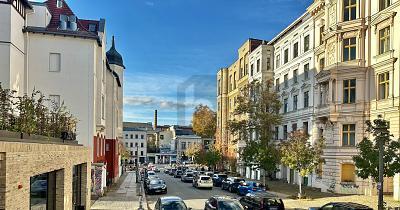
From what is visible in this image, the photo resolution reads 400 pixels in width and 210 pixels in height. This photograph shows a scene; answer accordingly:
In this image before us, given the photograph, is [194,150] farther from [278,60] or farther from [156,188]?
[156,188]

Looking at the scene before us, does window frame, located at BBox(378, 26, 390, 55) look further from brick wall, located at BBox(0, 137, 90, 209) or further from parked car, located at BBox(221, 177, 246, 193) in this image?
brick wall, located at BBox(0, 137, 90, 209)

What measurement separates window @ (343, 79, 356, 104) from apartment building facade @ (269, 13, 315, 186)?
679 centimetres

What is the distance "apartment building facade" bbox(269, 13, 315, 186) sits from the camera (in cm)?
4084

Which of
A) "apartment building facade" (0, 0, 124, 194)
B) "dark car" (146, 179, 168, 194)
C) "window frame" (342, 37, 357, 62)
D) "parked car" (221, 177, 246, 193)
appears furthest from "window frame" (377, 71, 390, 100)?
"apartment building facade" (0, 0, 124, 194)

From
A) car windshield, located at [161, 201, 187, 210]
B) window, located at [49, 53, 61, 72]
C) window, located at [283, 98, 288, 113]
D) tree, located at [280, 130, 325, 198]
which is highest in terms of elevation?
window, located at [49, 53, 61, 72]

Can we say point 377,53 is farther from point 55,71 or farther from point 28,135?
point 28,135

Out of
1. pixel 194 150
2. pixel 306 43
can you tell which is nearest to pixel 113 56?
pixel 306 43

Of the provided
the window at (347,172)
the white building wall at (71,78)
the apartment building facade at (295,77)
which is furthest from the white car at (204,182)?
the white building wall at (71,78)

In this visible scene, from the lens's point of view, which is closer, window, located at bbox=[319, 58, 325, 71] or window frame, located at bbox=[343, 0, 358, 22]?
window frame, located at bbox=[343, 0, 358, 22]

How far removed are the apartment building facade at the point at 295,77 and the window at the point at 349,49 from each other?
6738 mm

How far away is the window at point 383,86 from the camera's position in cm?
2977

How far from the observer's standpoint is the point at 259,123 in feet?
140

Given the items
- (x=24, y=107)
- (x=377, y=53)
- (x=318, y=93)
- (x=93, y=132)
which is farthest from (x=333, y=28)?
(x=24, y=107)

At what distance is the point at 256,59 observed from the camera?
55.8 metres
